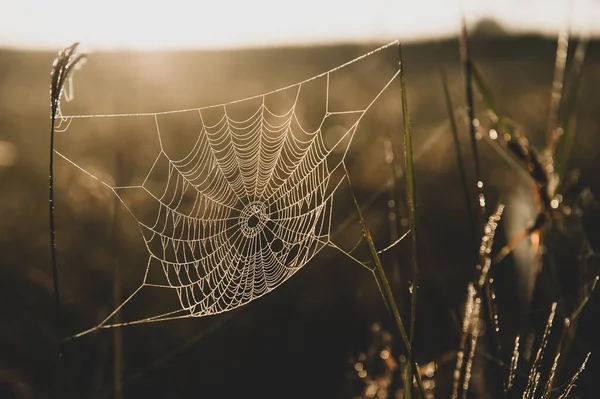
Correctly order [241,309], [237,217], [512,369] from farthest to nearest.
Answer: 1. [241,309]
2. [237,217]
3. [512,369]

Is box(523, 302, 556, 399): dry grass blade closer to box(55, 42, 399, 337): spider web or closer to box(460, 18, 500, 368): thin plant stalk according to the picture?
box(460, 18, 500, 368): thin plant stalk

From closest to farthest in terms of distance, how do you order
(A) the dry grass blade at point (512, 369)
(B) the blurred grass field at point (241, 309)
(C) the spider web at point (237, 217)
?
(A) the dry grass blade at point (512, 369)
(C) the spider web at point (237, 217)
(B) the blurred grass field at point (241, 309)

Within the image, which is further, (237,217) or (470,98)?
(237,217)

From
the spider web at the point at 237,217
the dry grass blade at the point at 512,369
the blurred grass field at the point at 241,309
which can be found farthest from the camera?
the blurred grass field at the point at 241,309

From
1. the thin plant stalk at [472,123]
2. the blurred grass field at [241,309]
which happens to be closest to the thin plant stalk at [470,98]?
the thin plant stalk at [472,123]

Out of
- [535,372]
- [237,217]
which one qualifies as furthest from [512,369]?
[237,217]

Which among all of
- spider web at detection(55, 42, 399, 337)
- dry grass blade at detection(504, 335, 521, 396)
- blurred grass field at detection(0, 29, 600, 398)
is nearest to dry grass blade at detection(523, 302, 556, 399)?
dry grass blade at detection(504, 335, 521, 396)

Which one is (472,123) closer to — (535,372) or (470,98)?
(470,98)

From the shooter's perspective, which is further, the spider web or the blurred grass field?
the blurred grass field

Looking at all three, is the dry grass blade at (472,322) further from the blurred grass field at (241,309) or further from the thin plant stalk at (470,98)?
the blurred grass field at (241,309)
